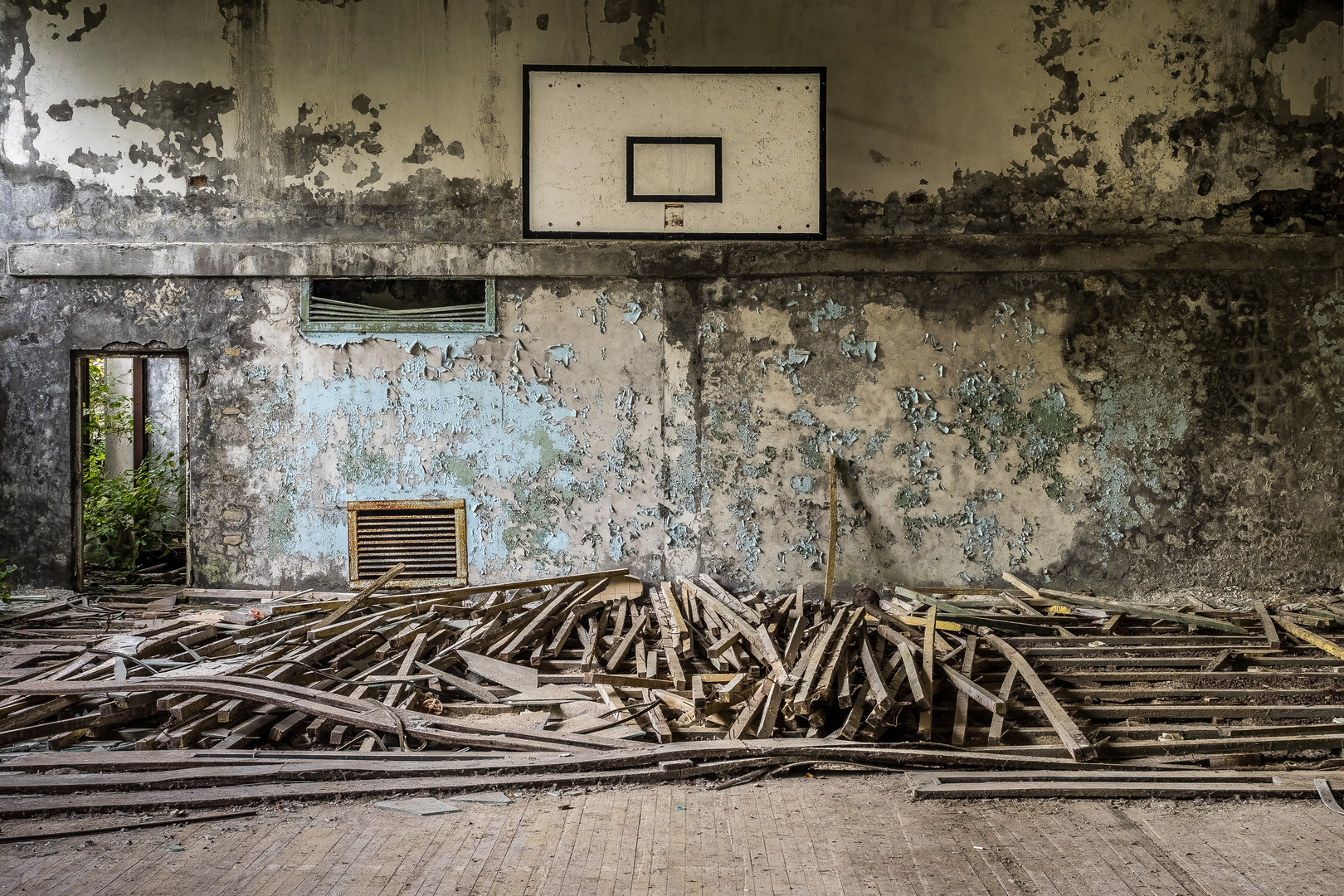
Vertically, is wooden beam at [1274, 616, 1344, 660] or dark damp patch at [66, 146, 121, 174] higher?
dark damp patch at [66, 146, 121, 174]

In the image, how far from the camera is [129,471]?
8625mm

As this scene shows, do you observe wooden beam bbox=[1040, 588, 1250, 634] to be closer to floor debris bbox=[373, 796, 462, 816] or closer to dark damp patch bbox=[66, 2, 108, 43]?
floor debris bbox=[373, 796, 462, 816]

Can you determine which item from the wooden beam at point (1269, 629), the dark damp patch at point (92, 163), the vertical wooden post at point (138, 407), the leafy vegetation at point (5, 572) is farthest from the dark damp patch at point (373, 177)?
the wooden beam at point (1269, 629)

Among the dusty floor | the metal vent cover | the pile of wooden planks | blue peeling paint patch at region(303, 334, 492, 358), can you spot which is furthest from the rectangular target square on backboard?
the dusty floor

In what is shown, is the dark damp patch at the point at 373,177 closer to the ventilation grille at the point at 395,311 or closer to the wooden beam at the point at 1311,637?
the ventilation grille at the point at 395,311

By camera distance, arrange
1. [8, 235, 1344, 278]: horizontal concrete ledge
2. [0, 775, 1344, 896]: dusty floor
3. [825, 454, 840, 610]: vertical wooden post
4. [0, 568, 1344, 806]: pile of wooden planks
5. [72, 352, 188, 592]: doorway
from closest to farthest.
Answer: [0, 775, 1344, 896]: dusty floor
[0, 568, 1344, 806]: pile of wooden planks
[825, 454, 840, 610]: vertical wooden post
[8, 235, 1344, 278]: horizontal concrete ledge
[72, 352, 188, 592]: doorway

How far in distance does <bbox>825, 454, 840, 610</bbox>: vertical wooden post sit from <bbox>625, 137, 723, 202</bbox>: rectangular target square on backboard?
2.09 metres

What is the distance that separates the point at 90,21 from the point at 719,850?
23.9 feet

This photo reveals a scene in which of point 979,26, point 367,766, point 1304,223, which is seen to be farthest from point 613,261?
point 1304,223

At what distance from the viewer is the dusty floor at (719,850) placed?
8.35 feet

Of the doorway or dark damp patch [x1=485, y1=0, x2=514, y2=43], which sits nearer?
dark damp patch [x1=485, y1=0, x2=514, y2=43]

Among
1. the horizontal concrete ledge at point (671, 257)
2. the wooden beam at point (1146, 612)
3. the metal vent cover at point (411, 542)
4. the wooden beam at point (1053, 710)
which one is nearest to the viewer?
the wooden beam at point (1053, 710)

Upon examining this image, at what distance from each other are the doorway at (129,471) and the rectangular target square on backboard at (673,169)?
146 inches

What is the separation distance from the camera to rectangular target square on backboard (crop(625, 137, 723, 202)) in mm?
6109
